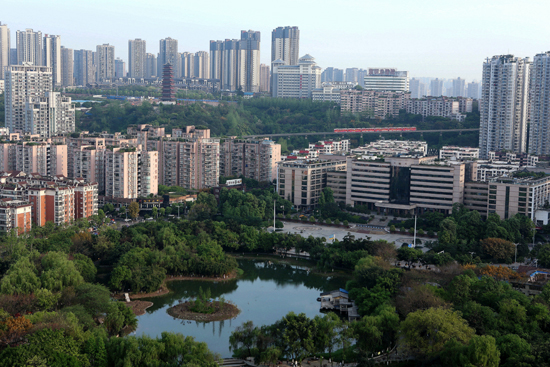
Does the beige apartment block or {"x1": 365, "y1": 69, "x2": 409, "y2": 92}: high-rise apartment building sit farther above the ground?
{"x1": 365, "y1": 69, "x2": 409, "y2": 92}: high-rise apartment building

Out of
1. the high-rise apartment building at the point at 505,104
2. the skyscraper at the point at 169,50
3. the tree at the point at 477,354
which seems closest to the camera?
the tree at the point at 477,354

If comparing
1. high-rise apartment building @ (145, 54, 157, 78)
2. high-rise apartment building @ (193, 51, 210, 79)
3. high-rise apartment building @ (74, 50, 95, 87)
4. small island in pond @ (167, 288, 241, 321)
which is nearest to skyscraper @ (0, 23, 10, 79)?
high-rise apartment building @ (74, 50, 95, 87)

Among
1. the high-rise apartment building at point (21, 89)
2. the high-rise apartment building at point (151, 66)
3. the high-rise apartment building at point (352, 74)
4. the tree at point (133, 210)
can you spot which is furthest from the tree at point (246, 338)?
the high-rise apartment building at point (352, 74)

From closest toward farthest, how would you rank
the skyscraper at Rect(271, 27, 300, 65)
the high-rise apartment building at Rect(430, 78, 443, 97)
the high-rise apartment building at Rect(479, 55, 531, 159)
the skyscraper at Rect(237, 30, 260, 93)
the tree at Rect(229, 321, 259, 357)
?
the tree at Rect(229, 321, 259, 357) < the high-rise apartment building at Rect(479, 55, 531, 159) < the skyscraper at Rect(237, 30, 260, 93) < the skyscraper at Rect(271, 27, 300, 65) < the high-rise apartment building at Rect(430, 78, 443, 97)

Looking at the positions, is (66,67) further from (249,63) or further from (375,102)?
(375,102)

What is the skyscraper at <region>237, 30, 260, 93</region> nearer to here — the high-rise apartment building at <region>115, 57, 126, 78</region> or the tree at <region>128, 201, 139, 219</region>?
the high-rise apartment building at <region>115, 57, 126, 78</region>

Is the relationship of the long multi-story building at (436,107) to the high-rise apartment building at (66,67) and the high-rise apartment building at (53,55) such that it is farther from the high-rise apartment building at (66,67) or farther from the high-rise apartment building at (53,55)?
the high-rise apartment building at (66,67)

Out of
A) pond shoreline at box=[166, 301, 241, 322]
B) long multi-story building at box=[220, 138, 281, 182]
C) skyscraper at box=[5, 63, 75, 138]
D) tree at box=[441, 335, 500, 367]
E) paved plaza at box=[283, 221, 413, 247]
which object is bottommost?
pond shoreline at box=[166, 301, 241, 322]
